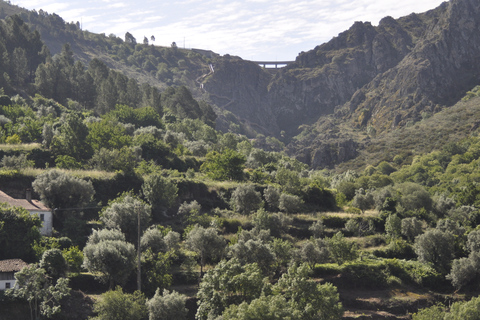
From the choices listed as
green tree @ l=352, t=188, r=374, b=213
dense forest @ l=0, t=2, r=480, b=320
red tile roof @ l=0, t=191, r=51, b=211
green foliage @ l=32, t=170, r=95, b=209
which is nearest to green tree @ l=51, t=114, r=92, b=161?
dense forest @ l=0, t=2, r=480, b=320

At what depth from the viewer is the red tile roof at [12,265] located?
3794 cm

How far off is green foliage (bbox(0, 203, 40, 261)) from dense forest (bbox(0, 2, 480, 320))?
0.11 m

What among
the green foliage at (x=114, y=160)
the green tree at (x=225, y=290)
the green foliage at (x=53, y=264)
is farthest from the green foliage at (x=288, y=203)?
the green foliage at (x=53, y=264)

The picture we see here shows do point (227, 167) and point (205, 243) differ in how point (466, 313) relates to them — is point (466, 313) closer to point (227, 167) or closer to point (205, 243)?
point (205, 243)

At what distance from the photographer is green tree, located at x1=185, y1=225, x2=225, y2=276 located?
46031 mm

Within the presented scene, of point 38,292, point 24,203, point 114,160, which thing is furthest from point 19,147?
point 38,292

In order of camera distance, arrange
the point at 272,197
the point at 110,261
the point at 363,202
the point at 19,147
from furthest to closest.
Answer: the point at 19,147, the point at 363,202, the point at 272,197, the point at 110,261

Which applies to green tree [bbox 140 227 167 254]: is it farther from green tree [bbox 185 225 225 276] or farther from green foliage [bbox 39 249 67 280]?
green foliage [bbox 39 249 67 280]

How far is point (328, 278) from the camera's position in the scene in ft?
158

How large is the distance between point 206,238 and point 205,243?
0.46m

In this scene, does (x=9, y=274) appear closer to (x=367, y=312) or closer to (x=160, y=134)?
(x=367, y=312)

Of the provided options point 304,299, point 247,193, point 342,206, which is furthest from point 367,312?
point 342,206

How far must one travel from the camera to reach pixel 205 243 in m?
46.2

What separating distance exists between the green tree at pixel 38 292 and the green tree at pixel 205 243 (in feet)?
41.1
